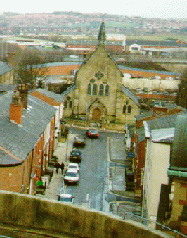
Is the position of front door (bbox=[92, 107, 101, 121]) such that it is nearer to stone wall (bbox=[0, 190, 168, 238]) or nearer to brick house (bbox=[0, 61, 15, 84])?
brick house (bbox=[0, 61, 15, 84])

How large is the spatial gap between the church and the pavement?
14.1 metres

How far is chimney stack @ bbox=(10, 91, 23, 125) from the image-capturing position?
30.4 m

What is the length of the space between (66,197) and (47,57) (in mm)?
102500

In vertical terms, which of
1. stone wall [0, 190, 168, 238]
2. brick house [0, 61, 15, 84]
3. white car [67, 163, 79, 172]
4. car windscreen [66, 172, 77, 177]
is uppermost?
stone wall [0, 190, 168, 238]

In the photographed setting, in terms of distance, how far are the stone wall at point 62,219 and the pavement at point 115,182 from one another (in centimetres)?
1484

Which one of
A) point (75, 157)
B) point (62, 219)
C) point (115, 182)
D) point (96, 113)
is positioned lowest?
point (96, 113)

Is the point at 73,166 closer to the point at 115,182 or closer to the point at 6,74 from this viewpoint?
the point at 115,182

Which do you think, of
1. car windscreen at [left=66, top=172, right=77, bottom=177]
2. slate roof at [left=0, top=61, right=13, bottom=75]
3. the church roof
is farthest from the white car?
slate roof at [left=0, top=61, right=13, bottom=75]

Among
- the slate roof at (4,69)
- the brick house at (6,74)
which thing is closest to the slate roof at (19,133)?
the brick house at (6,74)

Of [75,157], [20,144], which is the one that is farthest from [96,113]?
[20,144]

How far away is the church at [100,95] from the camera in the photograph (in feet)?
230

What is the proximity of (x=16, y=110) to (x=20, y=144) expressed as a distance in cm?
334

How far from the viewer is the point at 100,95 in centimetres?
7150

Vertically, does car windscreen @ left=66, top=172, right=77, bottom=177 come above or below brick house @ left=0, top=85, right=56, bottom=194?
below
